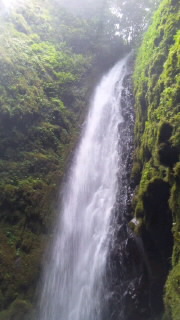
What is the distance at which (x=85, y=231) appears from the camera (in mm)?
10234

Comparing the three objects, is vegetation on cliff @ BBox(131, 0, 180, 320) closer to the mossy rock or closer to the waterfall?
the waterfall

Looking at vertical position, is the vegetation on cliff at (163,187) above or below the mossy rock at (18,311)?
above

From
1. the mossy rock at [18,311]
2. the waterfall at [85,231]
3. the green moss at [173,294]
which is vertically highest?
the waterfall at [85,231]

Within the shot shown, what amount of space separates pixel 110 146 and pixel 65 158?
1.80 meters

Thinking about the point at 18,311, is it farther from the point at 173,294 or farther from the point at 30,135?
the point at 30,135

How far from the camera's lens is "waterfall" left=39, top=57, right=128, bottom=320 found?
8875 millimetres

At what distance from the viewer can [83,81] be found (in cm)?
1730

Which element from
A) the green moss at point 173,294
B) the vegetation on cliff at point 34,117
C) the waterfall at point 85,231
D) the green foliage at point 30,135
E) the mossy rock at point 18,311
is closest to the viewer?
the green moss at point 173,294

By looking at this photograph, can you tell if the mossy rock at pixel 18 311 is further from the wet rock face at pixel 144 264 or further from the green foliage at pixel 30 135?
the wet rock face at pixel 144 264

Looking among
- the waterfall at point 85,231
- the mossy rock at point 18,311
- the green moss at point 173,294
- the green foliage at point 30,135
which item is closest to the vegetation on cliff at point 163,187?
the green moss at point 173,294

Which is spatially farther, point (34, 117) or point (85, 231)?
point (34, 117)

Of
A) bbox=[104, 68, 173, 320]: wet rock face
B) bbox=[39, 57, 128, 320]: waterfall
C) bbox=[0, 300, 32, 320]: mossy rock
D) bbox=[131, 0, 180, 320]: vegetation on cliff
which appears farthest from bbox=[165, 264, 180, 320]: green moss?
bbox=[0, 300, 32, 320]: mossy rock

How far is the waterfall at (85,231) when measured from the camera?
888cm

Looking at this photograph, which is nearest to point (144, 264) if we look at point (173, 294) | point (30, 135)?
point (173, 294)
